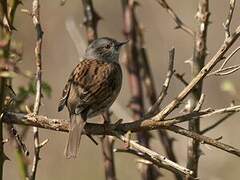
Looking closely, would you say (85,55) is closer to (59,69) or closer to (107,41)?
(107,41)

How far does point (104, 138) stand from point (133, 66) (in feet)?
2.55

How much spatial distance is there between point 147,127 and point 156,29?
8652 mm

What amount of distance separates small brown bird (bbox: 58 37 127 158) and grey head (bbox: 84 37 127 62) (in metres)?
0.34

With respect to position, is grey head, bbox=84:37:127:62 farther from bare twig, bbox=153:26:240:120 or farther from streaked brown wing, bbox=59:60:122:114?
bare twig, bbox=153:26:240:120

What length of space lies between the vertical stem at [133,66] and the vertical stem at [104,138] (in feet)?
1.02

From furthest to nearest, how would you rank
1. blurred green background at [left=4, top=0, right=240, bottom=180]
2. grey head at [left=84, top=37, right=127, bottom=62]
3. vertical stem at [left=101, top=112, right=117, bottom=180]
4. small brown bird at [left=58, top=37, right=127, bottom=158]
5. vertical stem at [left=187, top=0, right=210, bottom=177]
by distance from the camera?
blurred green background at [left=4, top=0, right=240, bottom=180]
grey head at [left=84, top=37, right=127, bottom=62]
vertical stem at [left=101, top=112, right=117, bottom=180]
small brown bird at [left=58, top=37, right=127, bottom=158]
vertical stem at [left=187, top=0, right=210, bottom=177]

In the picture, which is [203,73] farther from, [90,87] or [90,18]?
[90,18]

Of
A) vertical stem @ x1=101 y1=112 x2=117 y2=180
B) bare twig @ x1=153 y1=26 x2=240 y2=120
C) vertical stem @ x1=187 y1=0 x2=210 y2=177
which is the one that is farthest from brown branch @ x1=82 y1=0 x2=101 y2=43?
bare twig @ x1=153 y1=26 x2=240 y2=120

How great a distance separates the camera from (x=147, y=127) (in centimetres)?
359

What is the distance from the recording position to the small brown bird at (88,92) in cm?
470

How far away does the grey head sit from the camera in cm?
612

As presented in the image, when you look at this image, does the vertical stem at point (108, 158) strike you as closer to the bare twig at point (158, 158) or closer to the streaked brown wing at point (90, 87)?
the streaked brown wing at point (90, 87)

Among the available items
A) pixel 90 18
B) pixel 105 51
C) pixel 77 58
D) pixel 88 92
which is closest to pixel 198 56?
pixel 88 92

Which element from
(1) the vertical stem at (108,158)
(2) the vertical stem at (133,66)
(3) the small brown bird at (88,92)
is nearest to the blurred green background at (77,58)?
(2) the vertical stem at (133,66)
